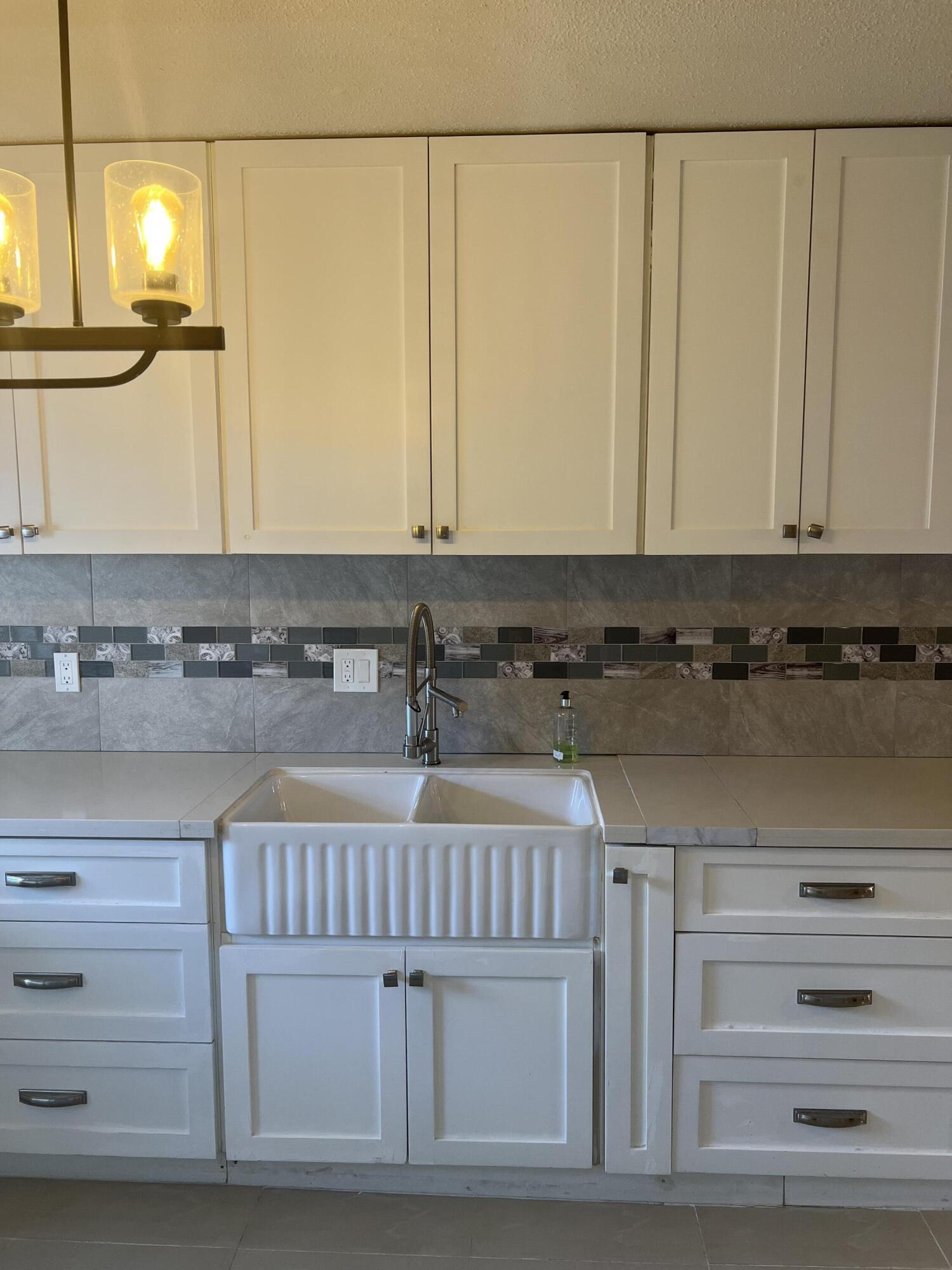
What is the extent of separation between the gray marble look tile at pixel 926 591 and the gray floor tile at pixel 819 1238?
1.34m

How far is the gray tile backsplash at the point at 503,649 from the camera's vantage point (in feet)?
7.13

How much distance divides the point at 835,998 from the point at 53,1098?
5.35 feet

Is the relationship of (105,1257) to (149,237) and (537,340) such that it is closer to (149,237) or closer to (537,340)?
(149,237)

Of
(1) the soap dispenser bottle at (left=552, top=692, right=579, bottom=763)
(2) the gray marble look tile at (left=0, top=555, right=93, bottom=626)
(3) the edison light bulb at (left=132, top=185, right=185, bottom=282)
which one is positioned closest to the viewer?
(3) the edison light bulb at (left=132, top=185, right=185, bottom=282)

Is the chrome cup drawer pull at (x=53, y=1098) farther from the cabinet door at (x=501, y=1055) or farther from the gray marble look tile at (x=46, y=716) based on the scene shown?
the gray marble look tile at (x=46, y=716)

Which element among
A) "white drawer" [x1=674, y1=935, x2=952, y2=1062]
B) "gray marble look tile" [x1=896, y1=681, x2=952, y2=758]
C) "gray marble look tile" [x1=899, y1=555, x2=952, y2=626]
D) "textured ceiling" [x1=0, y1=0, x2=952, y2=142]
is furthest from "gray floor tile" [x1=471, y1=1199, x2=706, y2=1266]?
"textured ceiling" [x1=0, y1=0, x2=952, y2=142]

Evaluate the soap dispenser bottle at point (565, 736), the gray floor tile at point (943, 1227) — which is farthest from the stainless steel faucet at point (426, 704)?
the gray floor tile at point (943, 1227)

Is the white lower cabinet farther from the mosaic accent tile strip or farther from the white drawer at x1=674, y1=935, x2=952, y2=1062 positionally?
the mosaic accent tile strip

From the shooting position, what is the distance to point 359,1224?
175cm

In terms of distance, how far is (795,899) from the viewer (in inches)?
65.8

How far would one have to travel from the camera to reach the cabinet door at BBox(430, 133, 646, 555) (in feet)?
5.86

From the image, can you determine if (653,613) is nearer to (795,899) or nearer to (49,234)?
(795,899)

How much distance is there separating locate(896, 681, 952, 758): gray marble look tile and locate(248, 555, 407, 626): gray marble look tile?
1318mm

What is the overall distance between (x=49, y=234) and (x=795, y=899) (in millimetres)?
2113
